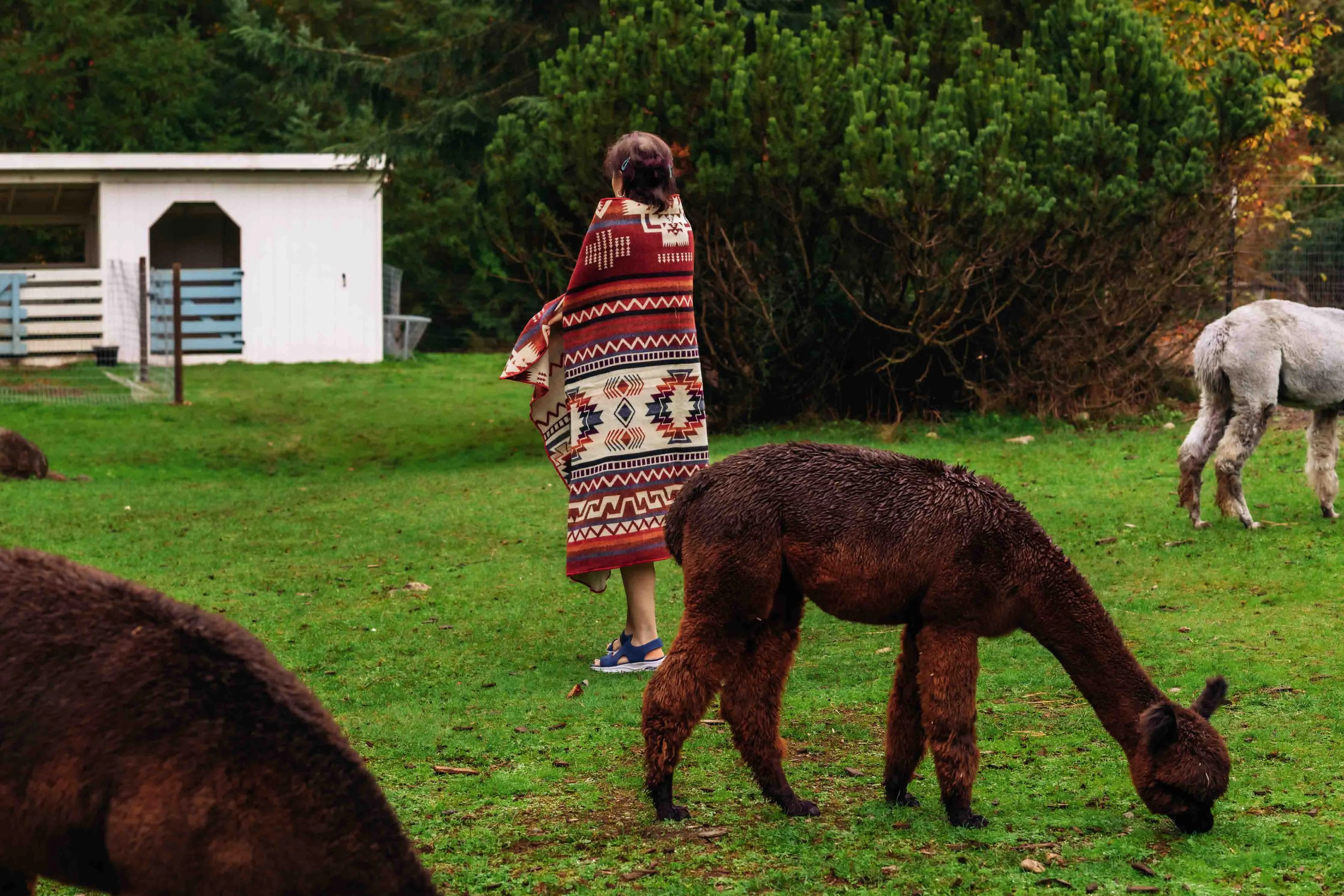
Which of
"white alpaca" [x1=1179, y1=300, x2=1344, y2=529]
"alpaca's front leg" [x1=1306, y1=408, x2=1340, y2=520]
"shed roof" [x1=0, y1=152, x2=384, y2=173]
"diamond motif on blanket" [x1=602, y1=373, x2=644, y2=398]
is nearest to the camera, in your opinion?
"diamond motif on blanket" [x1=602, y1=373, x2=644, y2=398]

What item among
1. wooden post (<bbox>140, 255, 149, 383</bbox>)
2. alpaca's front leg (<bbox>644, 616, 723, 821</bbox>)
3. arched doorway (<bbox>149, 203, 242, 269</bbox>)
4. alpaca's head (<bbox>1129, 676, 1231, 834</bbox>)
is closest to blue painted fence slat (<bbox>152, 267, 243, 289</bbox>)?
wooden post (<bbox>140, 255, 149, 383</bbox>)

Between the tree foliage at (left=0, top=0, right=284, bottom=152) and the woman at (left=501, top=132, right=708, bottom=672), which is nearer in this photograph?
the woman at (left=501, top=132, right=708, bottom=672)

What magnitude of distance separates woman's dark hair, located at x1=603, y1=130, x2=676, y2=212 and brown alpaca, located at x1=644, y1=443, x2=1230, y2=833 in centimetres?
196


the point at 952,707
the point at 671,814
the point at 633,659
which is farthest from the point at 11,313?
the point at 952,707

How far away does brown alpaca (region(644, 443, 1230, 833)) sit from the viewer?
455 cm

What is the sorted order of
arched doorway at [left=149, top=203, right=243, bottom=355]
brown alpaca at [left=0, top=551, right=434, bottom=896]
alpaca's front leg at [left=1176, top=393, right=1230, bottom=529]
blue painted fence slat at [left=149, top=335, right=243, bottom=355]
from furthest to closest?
blue painted fence slat at [left=149, top=335, right=243, bottom=355]
arched doorway at [left=149, top=203, right=243, bottom=355]
alpaca's front leg at [left=1176, top=393, right=1230, bottom=529]
brown alpaca at [left=0, top=551, right=434, bottom=896]

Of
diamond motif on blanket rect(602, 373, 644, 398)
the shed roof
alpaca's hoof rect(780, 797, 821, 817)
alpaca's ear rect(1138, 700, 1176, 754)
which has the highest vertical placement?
the shed roof

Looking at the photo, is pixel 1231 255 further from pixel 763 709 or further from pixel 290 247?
pixel 290 247

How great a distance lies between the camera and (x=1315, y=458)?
33.7ft

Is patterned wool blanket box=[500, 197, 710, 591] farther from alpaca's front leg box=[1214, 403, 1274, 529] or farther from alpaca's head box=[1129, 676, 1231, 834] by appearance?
alpaca's front leg box=[1214, 403, 1274, 529]

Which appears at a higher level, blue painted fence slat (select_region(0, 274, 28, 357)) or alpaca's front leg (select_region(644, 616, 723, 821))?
blue painted fence slat (select_region(0, 274, 28, 357))

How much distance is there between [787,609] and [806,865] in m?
0.85

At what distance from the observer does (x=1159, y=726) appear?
4344 mm

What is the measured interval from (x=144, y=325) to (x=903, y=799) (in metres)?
17.5
